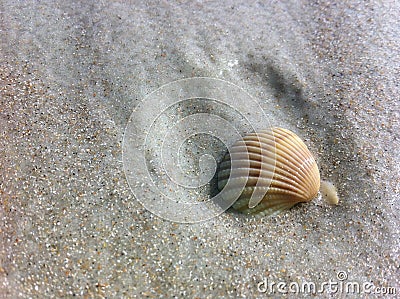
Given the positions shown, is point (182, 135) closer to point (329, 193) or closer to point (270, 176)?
point (270, 176)

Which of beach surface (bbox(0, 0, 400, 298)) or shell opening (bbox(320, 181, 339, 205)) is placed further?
shell opening (bbox(320, 181, 339, 205))

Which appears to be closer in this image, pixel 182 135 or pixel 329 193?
pixel 329 193

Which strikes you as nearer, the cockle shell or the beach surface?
the beach surface

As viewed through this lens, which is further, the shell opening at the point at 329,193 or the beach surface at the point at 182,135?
the shell opening at the point at 329,193

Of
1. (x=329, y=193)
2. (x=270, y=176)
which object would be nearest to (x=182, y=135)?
(x=270, y=176)

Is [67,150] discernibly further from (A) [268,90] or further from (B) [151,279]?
(A) [268,90]
